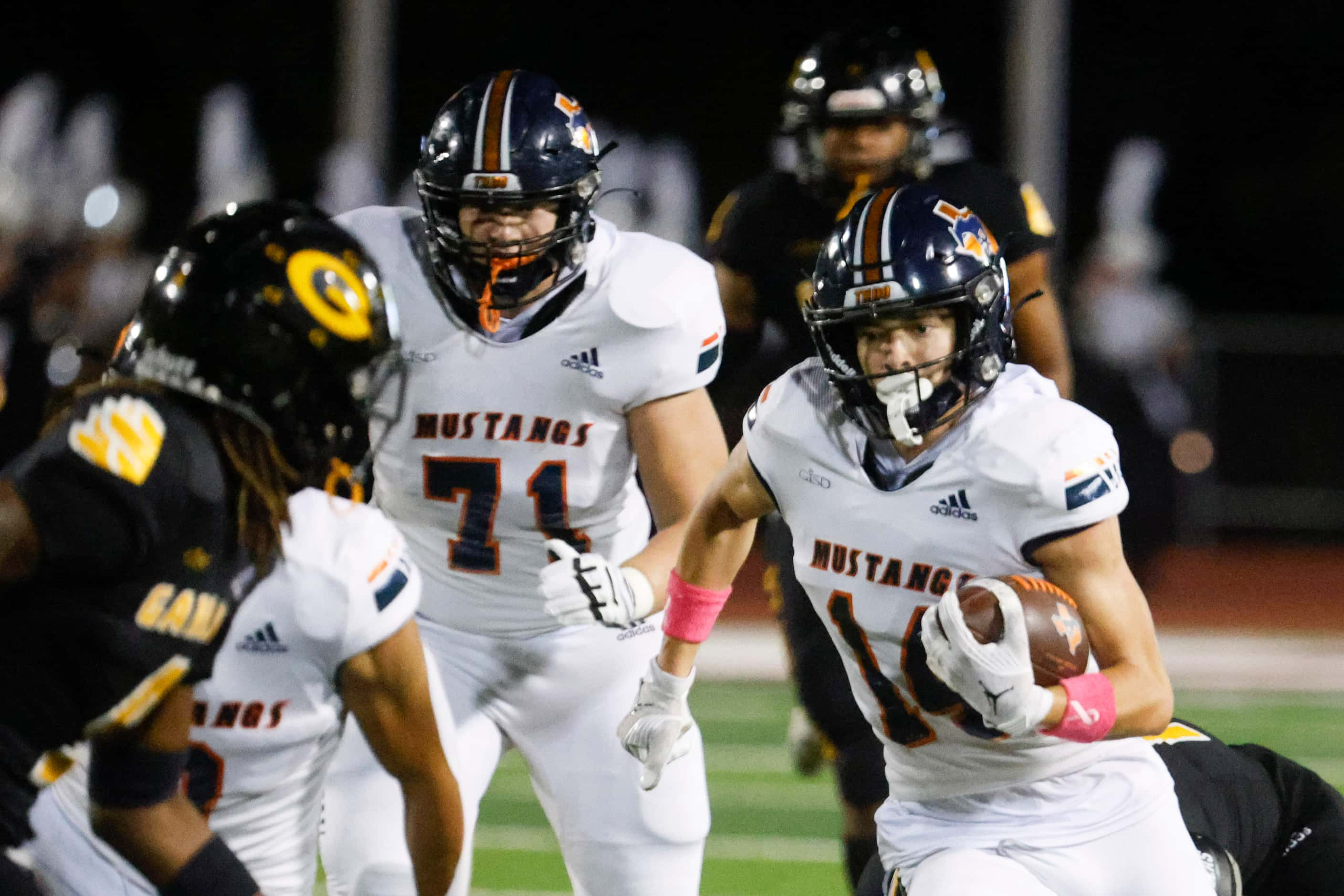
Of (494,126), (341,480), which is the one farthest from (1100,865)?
(494,126)

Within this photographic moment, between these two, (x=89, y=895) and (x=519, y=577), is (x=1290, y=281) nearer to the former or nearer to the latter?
(x=519, y=577)

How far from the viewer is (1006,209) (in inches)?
178

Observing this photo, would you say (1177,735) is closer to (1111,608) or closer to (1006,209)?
(1111,608)

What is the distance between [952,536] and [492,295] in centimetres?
109

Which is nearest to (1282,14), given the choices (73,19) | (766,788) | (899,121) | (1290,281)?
(1290,281)

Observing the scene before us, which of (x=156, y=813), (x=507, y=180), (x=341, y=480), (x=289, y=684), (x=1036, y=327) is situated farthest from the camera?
(x=1036, y=327)

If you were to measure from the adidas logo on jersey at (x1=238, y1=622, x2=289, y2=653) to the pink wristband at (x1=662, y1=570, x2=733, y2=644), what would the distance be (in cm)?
88

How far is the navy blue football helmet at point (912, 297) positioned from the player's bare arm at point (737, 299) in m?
1.39

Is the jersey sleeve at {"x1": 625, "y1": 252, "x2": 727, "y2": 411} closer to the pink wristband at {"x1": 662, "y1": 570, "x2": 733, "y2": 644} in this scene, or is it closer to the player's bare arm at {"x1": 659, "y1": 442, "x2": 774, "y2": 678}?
the player's bare arm at {"x1": 659, "y1": 442, "x2": 774, "y2": 678}

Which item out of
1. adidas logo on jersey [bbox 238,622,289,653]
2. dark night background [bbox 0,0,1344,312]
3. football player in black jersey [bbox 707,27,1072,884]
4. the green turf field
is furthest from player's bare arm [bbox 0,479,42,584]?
dark night background [bbox 0,0,1344,312]

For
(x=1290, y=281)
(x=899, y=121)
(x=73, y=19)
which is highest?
(x=899, y=121)

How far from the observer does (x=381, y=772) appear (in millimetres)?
3537

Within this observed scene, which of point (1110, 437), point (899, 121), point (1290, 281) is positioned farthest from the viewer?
point (1290, 281)

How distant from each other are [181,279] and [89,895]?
95 cm
